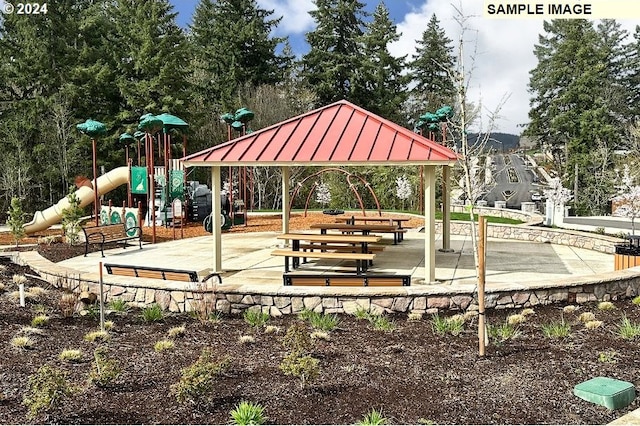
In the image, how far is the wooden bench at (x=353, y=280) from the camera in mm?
7984

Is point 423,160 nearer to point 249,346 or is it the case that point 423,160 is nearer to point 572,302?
point 572,302

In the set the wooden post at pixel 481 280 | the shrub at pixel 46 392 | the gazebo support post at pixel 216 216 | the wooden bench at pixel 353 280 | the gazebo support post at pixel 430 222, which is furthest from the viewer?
the gazebo support post at pixel 216 216

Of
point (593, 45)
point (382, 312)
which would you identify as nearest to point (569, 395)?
point (382, 312)

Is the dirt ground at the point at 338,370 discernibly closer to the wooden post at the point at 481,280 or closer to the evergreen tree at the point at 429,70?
the wooden post at the point at 481,280

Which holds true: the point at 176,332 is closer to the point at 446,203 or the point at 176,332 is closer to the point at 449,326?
the point at 449,326

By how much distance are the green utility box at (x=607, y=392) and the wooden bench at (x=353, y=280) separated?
3.34 m

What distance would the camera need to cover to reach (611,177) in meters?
30.6

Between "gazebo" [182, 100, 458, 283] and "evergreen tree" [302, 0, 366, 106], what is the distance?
87.9 feet

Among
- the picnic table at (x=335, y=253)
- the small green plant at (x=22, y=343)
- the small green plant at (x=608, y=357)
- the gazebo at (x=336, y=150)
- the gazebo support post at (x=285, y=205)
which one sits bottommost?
the small green plant at (x=608, y=357)

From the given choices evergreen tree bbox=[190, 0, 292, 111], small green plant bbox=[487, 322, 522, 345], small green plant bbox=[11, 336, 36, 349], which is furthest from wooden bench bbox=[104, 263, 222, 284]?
evergreen tree bbox=[190, 0, 292, 111]

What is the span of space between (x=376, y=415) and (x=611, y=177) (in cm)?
3073

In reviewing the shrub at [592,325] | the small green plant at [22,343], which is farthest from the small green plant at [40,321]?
the shrub at [592,325]

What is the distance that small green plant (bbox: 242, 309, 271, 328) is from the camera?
719cm

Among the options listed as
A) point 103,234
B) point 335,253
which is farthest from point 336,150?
point 103,234
